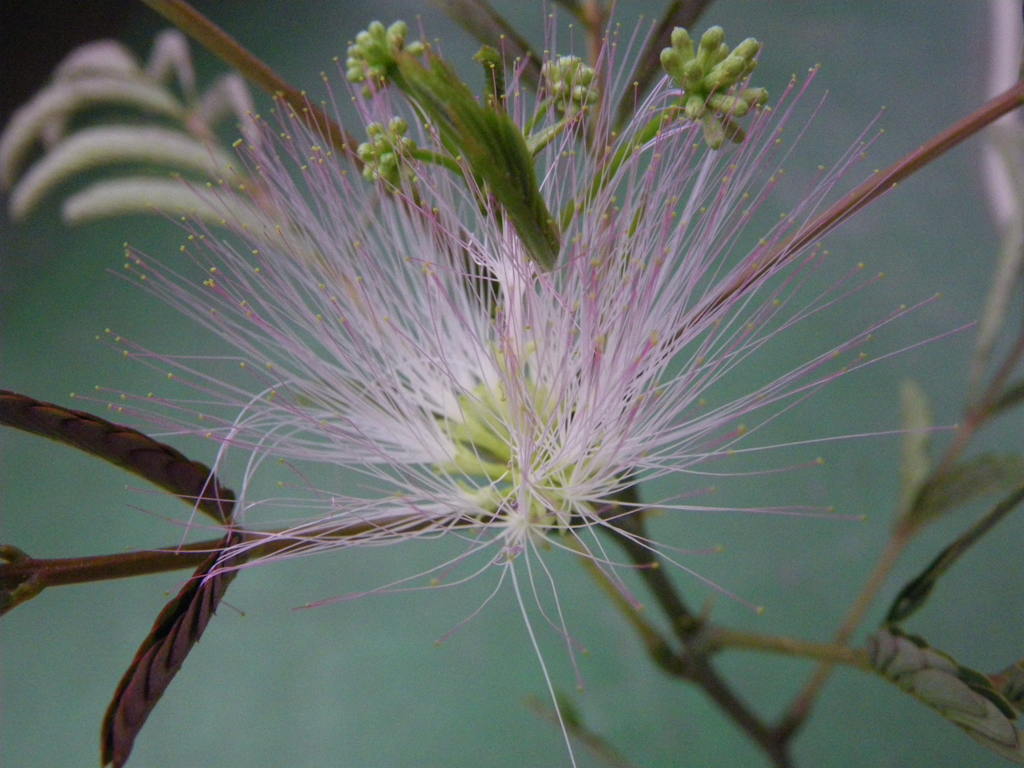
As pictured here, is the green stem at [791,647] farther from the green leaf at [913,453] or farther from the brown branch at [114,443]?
the brown branch at [114,443]

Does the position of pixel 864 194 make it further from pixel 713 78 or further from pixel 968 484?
pixel 968 484

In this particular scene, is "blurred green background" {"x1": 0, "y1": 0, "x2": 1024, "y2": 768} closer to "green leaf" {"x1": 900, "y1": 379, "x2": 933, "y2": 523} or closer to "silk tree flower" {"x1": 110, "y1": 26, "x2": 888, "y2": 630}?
"green leaf" {"x1": 900, "y1": 379, "x2": 933, "y2": 523}

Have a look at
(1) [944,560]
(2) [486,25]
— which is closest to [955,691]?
(1) [944,560]

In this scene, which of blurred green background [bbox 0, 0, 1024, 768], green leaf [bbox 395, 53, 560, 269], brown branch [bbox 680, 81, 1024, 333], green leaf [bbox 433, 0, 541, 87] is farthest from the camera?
blurred green background [bbox 0, 0, 1024, 768]

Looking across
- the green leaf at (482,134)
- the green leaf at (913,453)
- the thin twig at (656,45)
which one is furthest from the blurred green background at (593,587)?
the green leaf at (482,134)

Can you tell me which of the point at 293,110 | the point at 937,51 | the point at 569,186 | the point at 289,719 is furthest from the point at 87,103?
the point at 937,51

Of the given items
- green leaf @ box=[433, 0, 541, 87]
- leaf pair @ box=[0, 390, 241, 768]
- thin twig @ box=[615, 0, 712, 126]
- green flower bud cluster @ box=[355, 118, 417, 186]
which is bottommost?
leaf pair @ box=[0, 390, 241, 768]

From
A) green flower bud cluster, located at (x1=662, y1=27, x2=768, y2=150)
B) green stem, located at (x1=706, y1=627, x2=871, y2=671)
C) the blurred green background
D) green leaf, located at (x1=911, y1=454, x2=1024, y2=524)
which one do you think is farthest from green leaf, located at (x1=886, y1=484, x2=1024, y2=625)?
the blurred green background
